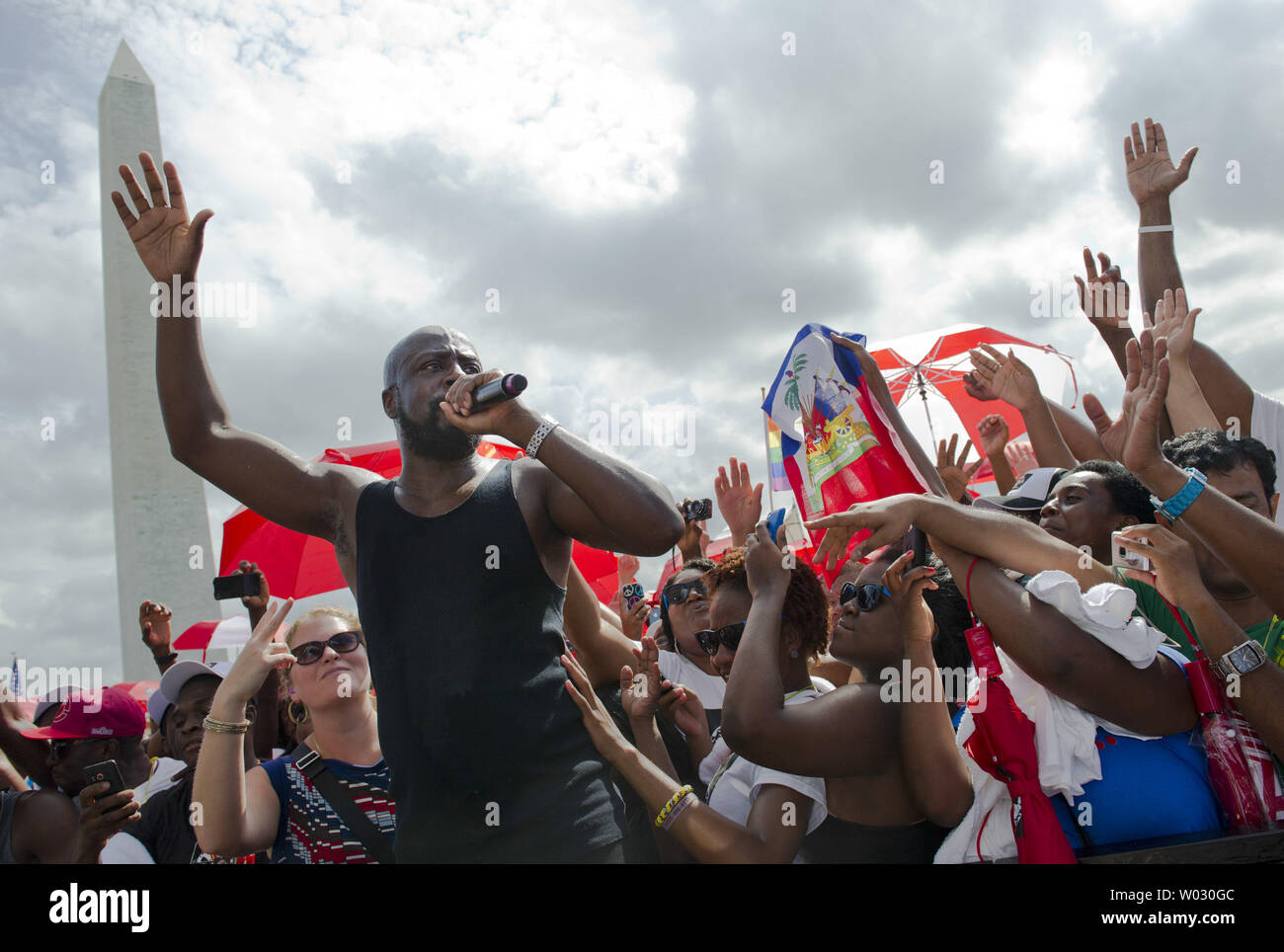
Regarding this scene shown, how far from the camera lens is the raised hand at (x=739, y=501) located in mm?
4238

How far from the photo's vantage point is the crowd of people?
1.96 meters

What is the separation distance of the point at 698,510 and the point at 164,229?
2731mm

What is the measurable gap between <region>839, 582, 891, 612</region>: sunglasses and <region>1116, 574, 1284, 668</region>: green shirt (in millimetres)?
568

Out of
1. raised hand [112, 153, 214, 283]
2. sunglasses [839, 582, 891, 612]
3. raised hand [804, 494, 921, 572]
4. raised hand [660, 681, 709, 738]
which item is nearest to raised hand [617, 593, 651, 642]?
raised hand [660, 681, 709, 738]

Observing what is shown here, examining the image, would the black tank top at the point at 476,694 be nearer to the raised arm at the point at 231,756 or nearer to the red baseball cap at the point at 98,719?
the raised arm at the point at 231,756

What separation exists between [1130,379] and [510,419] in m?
1.71

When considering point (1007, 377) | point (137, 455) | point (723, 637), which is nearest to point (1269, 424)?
point (1007, 377)

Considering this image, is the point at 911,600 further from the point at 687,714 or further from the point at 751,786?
the point at 687,714

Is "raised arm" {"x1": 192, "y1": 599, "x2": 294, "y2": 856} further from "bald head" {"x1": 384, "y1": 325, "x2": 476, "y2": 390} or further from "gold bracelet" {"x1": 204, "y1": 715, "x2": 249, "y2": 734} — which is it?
"bald head" {"x1": 384, "y1": 325, "x2": 476, "y2": 390}

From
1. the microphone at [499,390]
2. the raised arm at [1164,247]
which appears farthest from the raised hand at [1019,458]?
the microphone at [499,390]

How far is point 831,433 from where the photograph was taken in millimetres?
4398

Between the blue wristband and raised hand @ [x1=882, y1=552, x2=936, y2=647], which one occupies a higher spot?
the blue wristband
